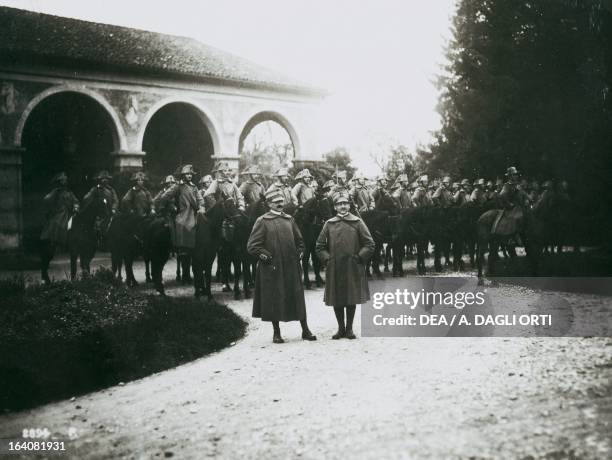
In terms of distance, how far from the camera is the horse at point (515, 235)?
502 inches

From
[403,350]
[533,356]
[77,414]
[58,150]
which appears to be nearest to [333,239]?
[403,350]

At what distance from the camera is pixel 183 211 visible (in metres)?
11.5

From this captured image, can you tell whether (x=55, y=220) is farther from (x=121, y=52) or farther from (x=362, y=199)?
(x=121, y=52)

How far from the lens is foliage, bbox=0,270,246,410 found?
601 centimetres

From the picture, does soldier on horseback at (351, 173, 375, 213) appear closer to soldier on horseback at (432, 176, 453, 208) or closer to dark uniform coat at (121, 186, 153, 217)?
soldier on horseback at (432, 176, 453, 208)

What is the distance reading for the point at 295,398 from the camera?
5.65 m

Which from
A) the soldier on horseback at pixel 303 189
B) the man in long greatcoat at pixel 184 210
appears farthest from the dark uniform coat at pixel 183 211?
the soldier on horseback at pixel 303 189

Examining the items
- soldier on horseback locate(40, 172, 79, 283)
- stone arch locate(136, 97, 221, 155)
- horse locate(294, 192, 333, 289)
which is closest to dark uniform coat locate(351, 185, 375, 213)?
horse locate(294, 192, 333, 289)

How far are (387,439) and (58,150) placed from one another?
2163 centimetres

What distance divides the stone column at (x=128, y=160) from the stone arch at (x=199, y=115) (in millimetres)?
348

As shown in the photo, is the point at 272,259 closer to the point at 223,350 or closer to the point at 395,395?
the point at 223,350

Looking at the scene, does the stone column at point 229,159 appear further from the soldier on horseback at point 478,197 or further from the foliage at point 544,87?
the soldier on horseback at point 478,197

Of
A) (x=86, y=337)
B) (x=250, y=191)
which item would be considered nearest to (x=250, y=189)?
(x=250, y=191)

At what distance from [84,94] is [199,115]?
15.1 feet
